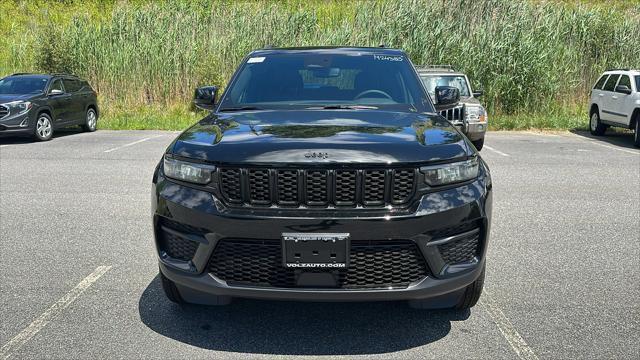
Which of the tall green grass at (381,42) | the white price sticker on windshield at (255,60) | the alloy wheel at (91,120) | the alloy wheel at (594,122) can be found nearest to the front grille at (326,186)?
the white price sticker on windshield at (255,60)

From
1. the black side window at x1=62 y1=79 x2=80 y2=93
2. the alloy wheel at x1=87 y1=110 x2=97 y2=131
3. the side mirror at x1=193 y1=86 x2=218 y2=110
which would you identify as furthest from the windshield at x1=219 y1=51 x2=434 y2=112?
the alloy wheel at x1=87 y1=110 x2=97 y2=131

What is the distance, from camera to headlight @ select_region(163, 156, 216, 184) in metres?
3.21

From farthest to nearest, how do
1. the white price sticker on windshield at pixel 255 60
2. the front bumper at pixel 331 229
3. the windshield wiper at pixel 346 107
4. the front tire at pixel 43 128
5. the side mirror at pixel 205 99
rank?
1. the front tire at pixel 43 128
2. the white price sticker on windshield at pixel 255 60
3. the side mirror at pixel 205 99
4. the windshield wiper at pixel 346 107
5. the front bumper at pixel 331 229

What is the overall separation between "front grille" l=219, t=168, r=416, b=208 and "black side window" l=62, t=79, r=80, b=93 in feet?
45.2

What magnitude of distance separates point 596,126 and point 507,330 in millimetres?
13802

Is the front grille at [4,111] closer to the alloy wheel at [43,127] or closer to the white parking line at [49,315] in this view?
the alloy wheel at [43,127]

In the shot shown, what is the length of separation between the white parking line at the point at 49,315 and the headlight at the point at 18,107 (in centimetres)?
1022

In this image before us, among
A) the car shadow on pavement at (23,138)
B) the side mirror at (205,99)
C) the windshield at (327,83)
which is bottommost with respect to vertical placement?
the car shadow on pavement at (23,138)

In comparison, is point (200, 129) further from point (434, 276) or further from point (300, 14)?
point (300, 14)

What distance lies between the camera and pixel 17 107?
1334cm

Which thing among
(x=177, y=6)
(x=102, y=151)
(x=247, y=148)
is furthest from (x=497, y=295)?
(x=177, y=6)

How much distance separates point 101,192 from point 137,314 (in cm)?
443

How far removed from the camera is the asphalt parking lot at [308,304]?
3.37 metres

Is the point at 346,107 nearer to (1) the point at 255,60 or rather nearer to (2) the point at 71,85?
(1) the point at 255,60
